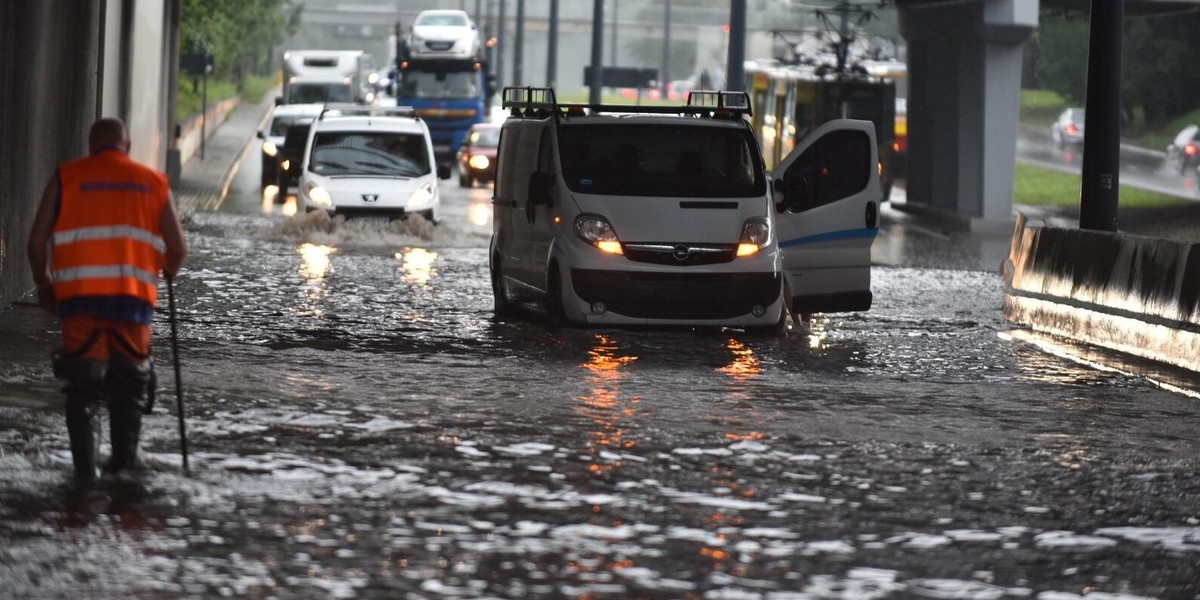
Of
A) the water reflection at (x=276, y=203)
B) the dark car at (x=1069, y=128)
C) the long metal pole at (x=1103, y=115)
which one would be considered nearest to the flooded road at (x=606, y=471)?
the long metal pole at (x=1103, y=115)

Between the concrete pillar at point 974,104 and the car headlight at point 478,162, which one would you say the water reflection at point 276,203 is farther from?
the concrete pillar at point 974,104

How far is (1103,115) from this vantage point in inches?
741

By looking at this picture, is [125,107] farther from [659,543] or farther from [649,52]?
[649,52]

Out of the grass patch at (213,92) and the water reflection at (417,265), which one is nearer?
the water reflection at (417,265)

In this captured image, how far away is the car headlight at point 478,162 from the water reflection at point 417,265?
19.1m

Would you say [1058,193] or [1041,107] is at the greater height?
[1041,107]

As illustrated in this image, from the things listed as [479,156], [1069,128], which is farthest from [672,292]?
[1069,128]

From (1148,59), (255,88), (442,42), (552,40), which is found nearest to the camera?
(552,40)

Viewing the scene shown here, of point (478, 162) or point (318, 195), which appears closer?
point (318, 195)

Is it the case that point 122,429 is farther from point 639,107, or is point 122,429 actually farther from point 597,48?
point 597,48

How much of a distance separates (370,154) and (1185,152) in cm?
3454

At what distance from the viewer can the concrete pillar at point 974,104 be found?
1543 inches

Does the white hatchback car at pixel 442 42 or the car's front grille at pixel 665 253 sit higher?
the white hatchback car at pixel 442 42

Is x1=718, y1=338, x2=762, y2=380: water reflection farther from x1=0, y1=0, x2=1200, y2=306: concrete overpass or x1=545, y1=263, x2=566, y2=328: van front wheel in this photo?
x1=0, y1=0, x2=1200, y2=306: concrete overpass
